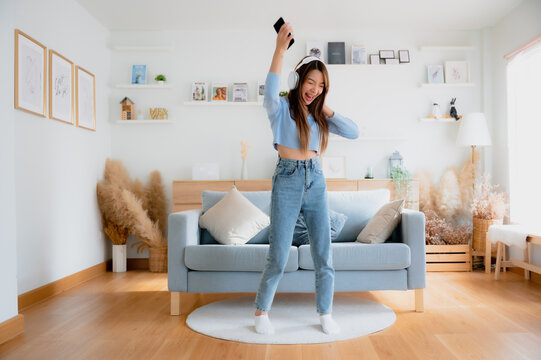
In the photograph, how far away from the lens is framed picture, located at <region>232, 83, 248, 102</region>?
15.7 ft

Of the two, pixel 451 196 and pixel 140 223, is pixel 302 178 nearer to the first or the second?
pixel 140 223

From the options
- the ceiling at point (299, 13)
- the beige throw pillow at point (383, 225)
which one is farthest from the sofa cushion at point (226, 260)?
the ceiling at point (299, 13)

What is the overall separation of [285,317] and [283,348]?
48 cm

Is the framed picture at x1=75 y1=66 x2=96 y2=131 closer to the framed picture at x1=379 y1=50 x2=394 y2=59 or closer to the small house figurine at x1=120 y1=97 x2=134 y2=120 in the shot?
the small house figurine at x1=120 y1=97 x2=134 y2=120

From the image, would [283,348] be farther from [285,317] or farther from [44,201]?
[44,201]

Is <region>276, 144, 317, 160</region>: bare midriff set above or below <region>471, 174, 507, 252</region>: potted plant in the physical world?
above

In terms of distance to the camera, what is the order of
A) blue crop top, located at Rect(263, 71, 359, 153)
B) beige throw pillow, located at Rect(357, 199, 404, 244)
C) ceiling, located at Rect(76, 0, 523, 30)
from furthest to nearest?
ceiling, located at Rect(76, 0, 523, 30) → beige throw pillow, located at Rect(357, 199, 404, 244) → blue crop top, located at Rect(263, 71, 359, 153)

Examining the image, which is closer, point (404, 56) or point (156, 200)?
point (156, 200)

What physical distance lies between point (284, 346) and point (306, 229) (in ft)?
3.39

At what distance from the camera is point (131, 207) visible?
4238 mm

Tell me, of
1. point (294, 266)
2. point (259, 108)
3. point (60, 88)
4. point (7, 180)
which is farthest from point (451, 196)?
point (7, 180)

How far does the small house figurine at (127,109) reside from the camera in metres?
4.76

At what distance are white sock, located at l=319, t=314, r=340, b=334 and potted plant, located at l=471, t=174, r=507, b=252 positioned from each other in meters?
2.57

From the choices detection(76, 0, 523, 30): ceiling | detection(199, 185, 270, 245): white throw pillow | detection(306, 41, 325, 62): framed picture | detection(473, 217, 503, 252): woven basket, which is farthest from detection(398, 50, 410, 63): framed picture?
detection(199, 185, 270, 245): white throw pillow
